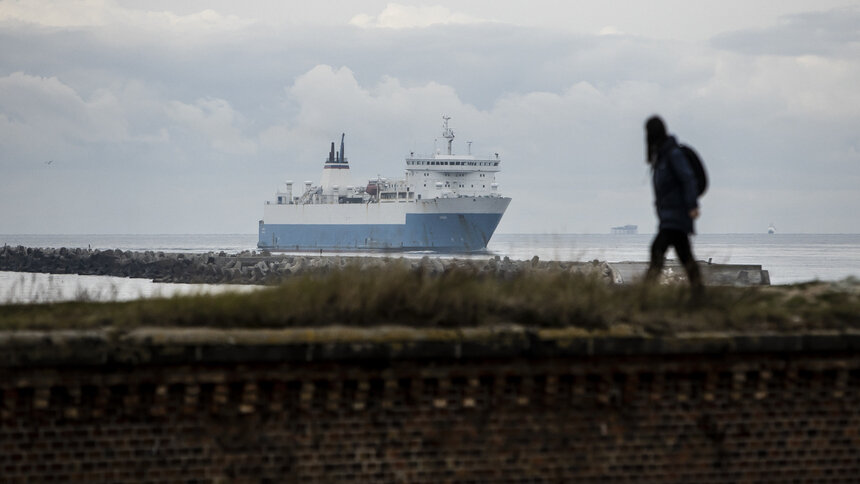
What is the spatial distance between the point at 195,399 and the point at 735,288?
12.6ft

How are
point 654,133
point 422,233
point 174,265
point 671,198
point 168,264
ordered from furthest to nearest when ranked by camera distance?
1. point 422,233
2. point 168,264
3. point 174,265
4. point 654,133
5. point 671,198

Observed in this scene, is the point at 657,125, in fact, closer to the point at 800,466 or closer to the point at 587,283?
the point at 587,283

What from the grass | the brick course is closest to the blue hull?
the grass

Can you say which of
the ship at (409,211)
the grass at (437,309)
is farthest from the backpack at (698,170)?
the ship at (409,211)

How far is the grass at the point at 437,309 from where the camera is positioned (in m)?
5.57

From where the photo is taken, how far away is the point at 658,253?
23.1 feet

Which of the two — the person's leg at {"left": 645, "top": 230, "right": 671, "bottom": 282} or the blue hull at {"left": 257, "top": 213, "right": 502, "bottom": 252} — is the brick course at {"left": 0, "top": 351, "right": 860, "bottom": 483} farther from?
the blue hull at {"left": 257, "top": 213, "right": 502, "bottom": 252}

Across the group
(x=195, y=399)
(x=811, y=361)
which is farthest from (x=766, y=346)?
(x=195, y=399)

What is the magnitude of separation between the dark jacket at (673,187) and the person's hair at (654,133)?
4cm

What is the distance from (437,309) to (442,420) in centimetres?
62

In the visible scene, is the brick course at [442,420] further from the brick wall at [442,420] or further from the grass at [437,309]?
the grass at [437,309]

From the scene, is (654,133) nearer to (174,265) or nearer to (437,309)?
(437,309)

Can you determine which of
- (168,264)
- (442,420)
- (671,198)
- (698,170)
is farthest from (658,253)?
(168,264)

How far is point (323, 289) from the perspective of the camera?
5.94m
